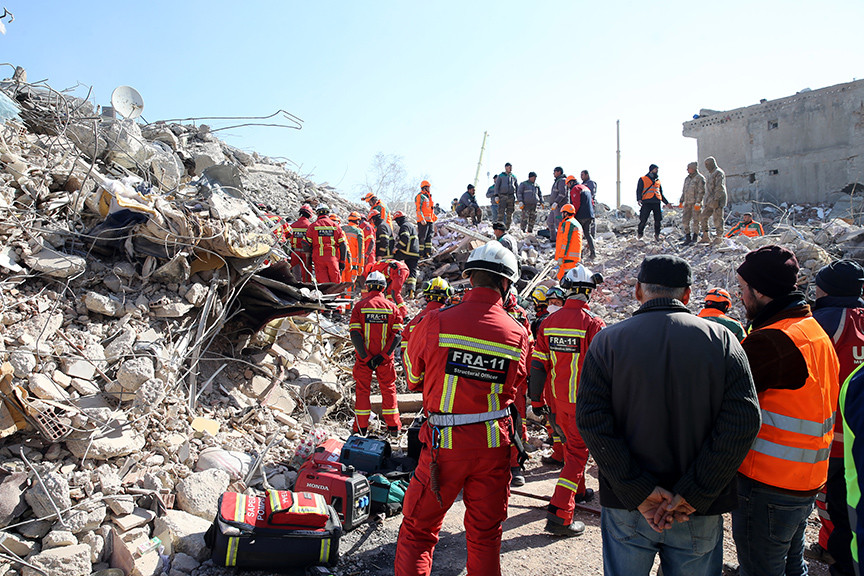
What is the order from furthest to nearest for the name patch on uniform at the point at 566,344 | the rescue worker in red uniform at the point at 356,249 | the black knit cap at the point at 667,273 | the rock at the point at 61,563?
the rescue worker in red uniform at the point at 356,249
the name patch on uniform at the point at 566,344
the rock at the point at 61,563
the black knit cap at the point at 667,273

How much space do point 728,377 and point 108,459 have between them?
448 centimetres

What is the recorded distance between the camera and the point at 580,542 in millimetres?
4254

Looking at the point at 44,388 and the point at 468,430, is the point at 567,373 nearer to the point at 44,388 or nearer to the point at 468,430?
the point at 468,430

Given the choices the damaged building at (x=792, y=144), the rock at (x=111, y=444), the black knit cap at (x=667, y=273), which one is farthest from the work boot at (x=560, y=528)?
the damaged building at (x=792, y=144)

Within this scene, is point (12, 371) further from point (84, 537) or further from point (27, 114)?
point (27, 114)

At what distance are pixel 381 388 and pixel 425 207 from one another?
7.34 metres

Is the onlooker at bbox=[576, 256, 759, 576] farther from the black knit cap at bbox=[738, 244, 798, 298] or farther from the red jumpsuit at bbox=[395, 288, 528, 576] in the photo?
the red jumpsuit at bbox=[395, 288, 528, 576]

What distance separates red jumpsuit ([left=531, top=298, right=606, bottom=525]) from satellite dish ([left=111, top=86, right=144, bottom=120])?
7777 mm

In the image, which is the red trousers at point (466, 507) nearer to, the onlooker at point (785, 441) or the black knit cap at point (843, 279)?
the onlooker at point (785, 441)

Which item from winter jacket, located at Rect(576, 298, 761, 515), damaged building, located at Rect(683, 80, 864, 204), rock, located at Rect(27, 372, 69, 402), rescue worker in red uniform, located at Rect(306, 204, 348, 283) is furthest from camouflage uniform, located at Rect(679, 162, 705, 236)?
rock, located at Rect(27, 372, 69, 402)

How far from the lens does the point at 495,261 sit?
3221 mm

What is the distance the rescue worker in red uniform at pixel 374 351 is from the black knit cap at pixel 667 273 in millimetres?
4373

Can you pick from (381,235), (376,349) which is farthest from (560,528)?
(381,235)

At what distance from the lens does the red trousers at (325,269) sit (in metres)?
9.32
